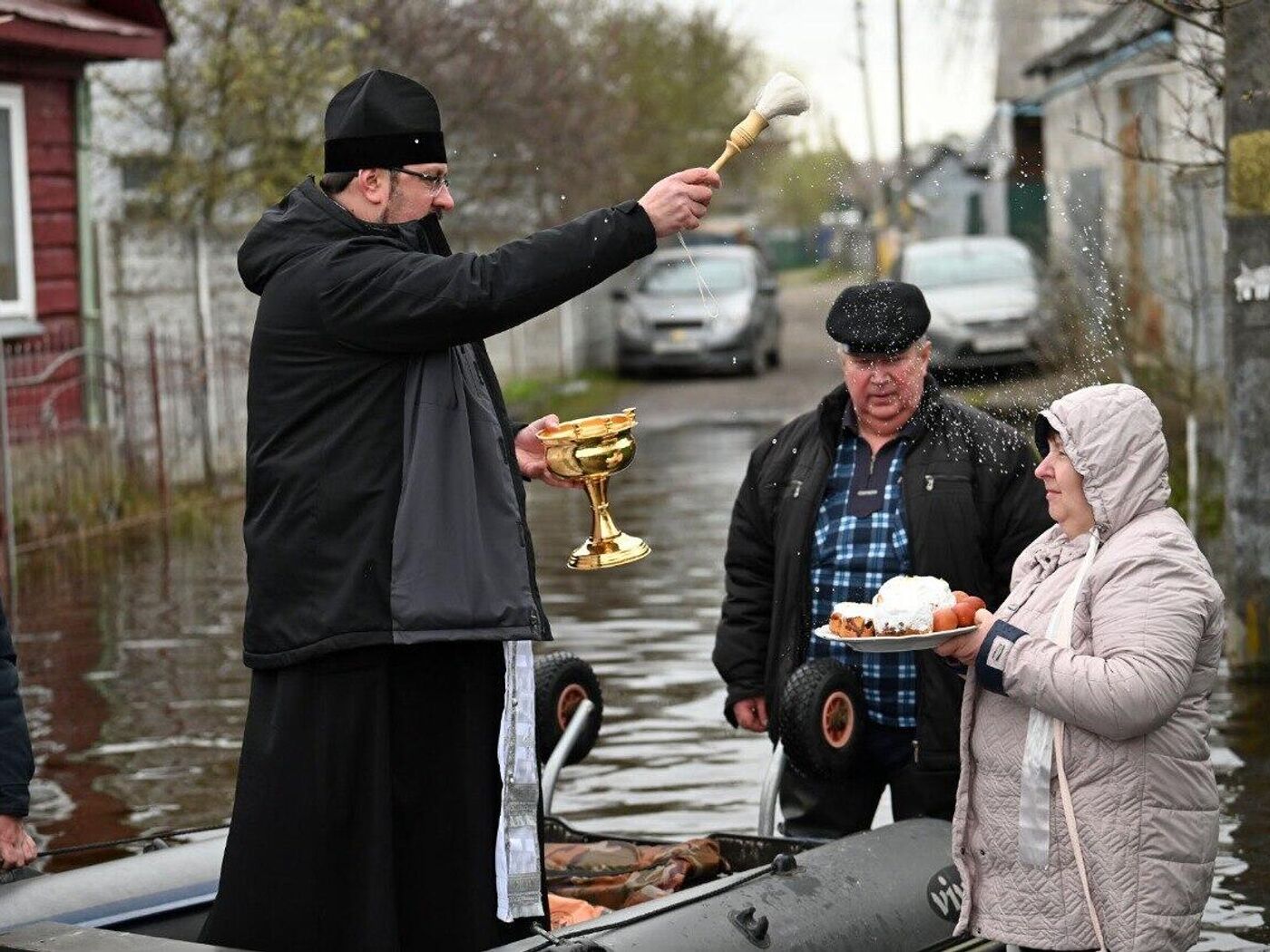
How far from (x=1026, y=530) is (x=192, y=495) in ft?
41.5

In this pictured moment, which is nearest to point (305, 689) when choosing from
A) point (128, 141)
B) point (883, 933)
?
point (883, 933)

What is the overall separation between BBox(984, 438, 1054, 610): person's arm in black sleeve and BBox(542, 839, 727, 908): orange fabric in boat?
43.3 inches

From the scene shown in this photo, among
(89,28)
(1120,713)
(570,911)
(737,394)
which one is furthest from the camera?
(737,394)

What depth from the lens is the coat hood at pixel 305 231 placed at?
4.36 m

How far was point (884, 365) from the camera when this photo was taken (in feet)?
18.6

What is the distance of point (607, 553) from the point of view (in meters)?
4.80

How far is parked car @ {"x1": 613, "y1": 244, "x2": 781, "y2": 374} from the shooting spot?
29.2 metres

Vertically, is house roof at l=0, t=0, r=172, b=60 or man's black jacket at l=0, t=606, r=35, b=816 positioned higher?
house roof at l=0, t=0, r=172, b=60

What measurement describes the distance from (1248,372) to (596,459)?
566 cm

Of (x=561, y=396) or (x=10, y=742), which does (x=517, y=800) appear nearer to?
(x=10, y=742)

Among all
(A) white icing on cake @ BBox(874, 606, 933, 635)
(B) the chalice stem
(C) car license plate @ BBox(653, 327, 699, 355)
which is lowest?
(A) white icing on cake @ BBox(874, 606, 933, 635)

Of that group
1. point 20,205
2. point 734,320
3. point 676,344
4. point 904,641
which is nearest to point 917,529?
point 904,641

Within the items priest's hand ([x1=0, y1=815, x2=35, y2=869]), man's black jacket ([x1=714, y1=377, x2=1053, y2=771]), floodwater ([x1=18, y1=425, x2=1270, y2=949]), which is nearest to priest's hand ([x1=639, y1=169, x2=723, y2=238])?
man's black jacket ([x1=714, y1=377, x2=1053, y2=771])

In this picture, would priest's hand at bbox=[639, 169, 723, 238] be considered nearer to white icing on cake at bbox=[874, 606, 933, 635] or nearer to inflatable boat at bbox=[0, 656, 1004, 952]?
→ white icing on cake at bbox=[874, 606, 933, 635]
